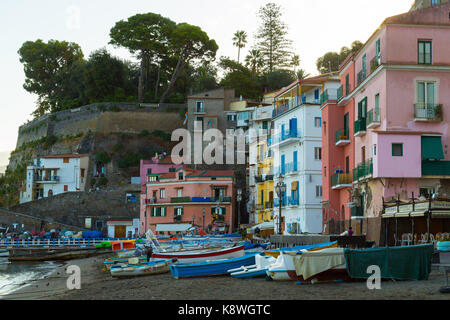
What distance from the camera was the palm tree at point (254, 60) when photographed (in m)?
96.1

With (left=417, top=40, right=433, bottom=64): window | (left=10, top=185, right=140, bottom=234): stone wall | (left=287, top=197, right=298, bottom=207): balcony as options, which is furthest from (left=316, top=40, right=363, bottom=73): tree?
(left=417, top=40, right=433, bottom=64): window

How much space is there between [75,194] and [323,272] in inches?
2550

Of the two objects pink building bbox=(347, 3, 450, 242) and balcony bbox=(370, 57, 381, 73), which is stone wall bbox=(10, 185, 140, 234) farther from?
pink building bbox=(347, 3, 450, 242)

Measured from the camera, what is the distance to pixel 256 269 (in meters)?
22.9

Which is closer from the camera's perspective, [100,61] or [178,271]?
[178,271]

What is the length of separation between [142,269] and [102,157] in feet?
195

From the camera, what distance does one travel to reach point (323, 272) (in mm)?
19156

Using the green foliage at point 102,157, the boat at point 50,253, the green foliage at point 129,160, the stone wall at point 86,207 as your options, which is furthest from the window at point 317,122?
the green foliage at point 102,157

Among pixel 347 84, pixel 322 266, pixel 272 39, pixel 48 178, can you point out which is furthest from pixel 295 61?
pixel 322 266

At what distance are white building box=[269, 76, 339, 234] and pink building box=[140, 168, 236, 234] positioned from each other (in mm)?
15711

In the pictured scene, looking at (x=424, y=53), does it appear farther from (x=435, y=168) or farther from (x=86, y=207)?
(x=86, y=207)
